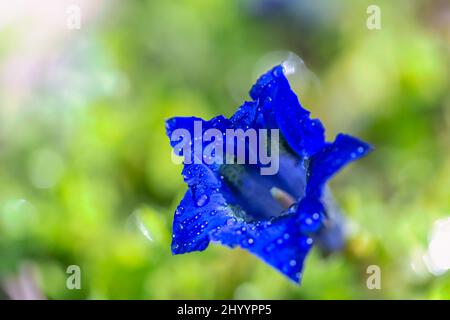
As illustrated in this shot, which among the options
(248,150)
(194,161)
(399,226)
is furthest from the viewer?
(399,226)

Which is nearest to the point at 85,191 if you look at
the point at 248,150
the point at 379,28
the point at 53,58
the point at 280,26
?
the point at 53,58

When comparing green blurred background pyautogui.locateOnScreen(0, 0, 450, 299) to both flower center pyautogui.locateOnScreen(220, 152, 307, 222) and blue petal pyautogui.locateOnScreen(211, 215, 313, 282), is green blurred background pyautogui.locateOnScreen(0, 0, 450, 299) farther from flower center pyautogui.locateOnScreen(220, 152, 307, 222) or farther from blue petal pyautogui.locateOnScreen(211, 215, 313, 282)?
blue petal pyautogui.locateOnScreen(211, 215, 313, 282)

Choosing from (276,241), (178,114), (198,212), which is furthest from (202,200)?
(178,114)

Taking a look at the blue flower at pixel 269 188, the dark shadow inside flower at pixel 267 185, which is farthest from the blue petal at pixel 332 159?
the dark shadow inside flower at pixel 267 185

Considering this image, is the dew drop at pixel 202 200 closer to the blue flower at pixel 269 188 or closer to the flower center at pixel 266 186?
the blue flower at pixel 269 188
